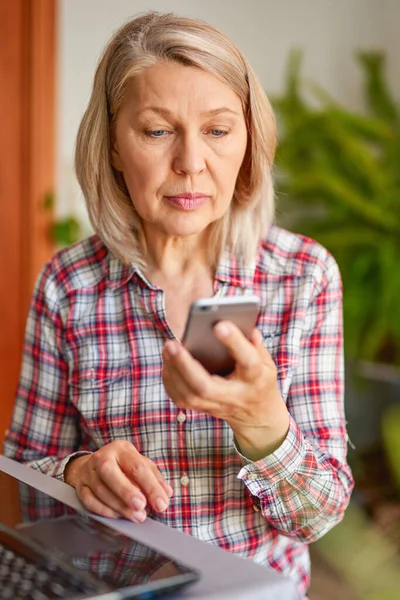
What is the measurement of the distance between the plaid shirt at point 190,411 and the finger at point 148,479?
0.17m

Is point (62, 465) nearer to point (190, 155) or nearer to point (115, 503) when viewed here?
point (115, 503)

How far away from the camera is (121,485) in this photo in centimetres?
89

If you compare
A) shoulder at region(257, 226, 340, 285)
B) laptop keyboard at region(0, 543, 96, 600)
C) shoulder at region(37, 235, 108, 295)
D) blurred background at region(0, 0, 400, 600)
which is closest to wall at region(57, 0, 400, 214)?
blurred background at region(0, 0, 400, 600)

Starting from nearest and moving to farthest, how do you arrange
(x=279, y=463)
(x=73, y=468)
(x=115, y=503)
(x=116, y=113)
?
(x=115, y=503) → (x=279, y=463) → (x=73, y=468) → (x=116, y=113)

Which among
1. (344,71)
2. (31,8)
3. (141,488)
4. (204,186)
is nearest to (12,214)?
(31,8)

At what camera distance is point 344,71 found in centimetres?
313

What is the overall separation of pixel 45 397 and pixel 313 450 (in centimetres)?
45

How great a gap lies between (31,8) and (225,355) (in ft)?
7.24

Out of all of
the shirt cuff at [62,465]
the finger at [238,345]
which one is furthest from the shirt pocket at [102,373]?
the finger at [238,345]

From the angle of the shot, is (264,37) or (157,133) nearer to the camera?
(157,133)

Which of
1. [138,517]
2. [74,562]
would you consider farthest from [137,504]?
[74,562]

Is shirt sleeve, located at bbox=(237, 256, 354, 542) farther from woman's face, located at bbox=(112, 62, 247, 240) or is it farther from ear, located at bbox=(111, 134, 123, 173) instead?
ear, located at bbox=(111, 134, 123, 173)

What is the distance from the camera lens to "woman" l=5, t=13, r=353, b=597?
111 centimetres

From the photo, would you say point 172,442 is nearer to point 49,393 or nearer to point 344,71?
point 49,393
